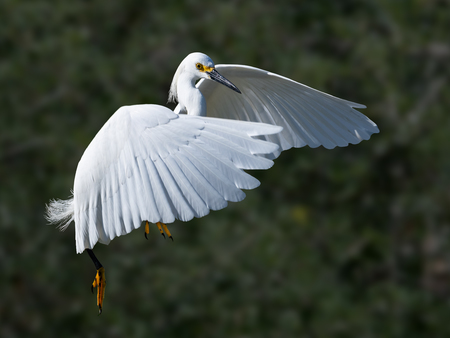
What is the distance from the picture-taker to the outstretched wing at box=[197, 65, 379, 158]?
2840mm

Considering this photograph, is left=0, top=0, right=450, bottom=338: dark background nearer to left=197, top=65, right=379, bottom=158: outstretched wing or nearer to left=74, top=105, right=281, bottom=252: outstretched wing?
left=197, top=65, right=379, bottom=158: outstretched wing

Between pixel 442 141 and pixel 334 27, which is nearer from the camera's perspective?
pixel 442 141

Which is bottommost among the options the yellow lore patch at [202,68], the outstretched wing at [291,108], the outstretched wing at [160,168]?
the outstretched wing at [160,168]

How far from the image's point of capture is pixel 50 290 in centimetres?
738

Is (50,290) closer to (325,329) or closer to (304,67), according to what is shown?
(325,329)

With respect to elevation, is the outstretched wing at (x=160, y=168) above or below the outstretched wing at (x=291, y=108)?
below


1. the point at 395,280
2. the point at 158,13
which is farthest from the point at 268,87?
the point at 158,13

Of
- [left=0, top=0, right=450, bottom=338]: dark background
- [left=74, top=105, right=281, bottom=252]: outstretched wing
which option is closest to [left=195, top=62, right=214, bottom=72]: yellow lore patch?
[left=74, top=105, right=281, bottom=252]: outstretched wing

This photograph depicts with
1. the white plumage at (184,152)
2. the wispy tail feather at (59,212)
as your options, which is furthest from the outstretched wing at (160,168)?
the wispy tail feather at (59,212)

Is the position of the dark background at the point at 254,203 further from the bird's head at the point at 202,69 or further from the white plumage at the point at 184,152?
the bird's head at the point at 202,69

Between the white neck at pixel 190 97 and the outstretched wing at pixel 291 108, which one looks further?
the outstretched wing at pixel 291 108

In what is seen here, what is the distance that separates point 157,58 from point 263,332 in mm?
3077

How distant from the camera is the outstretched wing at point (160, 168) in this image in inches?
75.8

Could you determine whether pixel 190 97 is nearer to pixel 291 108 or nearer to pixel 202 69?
pixel 202 69
